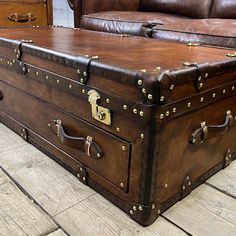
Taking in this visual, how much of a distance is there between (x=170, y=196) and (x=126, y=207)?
5.2 inches

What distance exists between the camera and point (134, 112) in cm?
70

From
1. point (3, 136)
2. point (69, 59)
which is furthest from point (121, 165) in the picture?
point (3, 136)

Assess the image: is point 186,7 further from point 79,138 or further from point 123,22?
point 79,138

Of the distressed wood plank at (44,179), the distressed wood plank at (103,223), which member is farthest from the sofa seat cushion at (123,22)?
the distressed wood plank at (103,223)

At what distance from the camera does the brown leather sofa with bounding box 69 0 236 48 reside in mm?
1285

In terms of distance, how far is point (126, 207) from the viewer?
32.5 inches

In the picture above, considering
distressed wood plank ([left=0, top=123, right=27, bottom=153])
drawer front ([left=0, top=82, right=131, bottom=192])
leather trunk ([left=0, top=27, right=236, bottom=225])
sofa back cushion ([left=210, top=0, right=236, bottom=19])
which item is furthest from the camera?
sofa back cushion ([left=210, top=0, right=236, bottom=19])

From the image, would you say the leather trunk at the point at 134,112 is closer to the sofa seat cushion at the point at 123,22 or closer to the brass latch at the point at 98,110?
the brass latch at the point at 98,110

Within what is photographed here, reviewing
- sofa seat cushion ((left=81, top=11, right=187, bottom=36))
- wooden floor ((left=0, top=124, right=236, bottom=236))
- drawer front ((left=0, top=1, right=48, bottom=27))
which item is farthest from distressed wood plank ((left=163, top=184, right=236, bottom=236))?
drawer front ((left=0, top=1, right=48, bottom=27))

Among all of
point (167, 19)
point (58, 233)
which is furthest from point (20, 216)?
point (167, 19)

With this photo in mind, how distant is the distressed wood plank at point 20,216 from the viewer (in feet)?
2.52

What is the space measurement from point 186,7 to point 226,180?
139cm

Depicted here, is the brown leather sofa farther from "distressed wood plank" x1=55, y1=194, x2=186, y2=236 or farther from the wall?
the wall

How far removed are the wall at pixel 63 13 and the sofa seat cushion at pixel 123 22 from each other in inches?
46.0
